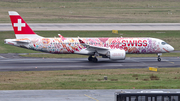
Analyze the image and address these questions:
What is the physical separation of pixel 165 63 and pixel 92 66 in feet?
36.2

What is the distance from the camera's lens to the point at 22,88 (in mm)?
28484

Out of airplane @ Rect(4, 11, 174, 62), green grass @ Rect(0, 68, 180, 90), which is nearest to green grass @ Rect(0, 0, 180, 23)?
airplane @ Rect(4, 11, 174, 62)

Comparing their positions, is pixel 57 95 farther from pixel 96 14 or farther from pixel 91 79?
pixel 96 14

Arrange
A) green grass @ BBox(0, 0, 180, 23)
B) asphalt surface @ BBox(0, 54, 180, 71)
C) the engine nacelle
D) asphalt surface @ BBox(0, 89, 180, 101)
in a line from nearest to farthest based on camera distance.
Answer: asphalt surface @ BBox(0, 89, 180, 101) → asphalt surface @ BBox(0, 54, 180, 71) → the engine nacelle → green grass @ BBox(0, 0, 180, 23)

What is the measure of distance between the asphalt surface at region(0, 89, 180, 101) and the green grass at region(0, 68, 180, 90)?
1743 mm

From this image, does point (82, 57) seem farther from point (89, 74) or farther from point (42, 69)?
point (89, 74)

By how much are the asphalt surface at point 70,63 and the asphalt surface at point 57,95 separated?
44.5 ft

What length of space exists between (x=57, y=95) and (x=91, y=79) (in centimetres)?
765

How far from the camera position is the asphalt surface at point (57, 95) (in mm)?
24391

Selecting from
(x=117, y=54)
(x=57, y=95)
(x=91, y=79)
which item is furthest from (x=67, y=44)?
(x=57, y=95)

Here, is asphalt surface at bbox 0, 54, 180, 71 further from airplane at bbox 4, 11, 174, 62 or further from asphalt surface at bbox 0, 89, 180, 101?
asphalt surface at bbox 0, 89, 180, 101

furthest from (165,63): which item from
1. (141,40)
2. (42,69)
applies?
(42,69)

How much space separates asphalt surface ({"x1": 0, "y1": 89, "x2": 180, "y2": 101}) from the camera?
24391 millimetres

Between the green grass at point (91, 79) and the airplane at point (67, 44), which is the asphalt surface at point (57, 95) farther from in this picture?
the airplane at point (67, 44)
